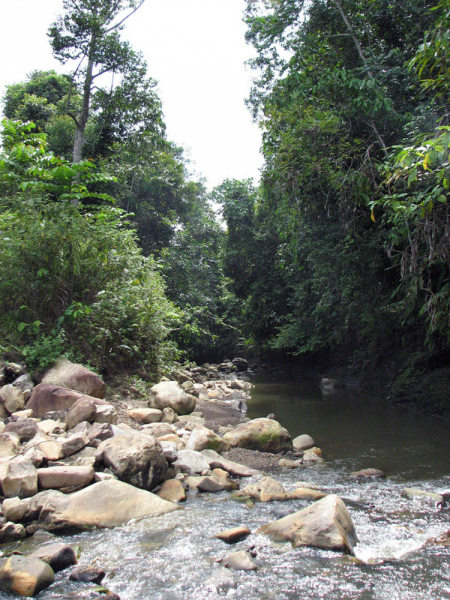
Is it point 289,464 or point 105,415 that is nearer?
point 105,415

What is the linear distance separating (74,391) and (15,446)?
1.42 metres

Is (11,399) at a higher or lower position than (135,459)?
higher

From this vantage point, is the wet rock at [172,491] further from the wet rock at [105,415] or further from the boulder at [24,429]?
the boulder at [24,429]

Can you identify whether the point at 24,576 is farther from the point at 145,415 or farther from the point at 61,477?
the point at 145,415

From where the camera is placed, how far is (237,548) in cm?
290

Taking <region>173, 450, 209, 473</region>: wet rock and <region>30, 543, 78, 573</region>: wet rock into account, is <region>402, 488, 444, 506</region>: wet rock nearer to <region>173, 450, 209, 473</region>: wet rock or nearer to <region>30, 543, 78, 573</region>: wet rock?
<region>173, 450, 209, 473</region>: wet rock

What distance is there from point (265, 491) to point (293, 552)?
1.05 meters

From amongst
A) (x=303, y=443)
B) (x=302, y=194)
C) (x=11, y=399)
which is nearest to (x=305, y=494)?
(x=303, y=443)

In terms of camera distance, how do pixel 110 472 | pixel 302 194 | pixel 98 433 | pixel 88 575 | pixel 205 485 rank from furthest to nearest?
pixel 302 194 < pixel 98 433 < pixel 205 485 < pixel 110 472 < pixel 88 575

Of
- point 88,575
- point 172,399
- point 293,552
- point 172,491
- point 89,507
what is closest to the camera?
point 88,575

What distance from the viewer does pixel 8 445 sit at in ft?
12.4

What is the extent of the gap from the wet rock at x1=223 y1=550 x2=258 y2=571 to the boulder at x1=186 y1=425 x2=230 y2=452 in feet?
7.47

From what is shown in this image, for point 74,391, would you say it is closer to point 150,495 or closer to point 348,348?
point 150,495

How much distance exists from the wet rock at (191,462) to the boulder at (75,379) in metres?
1.76
